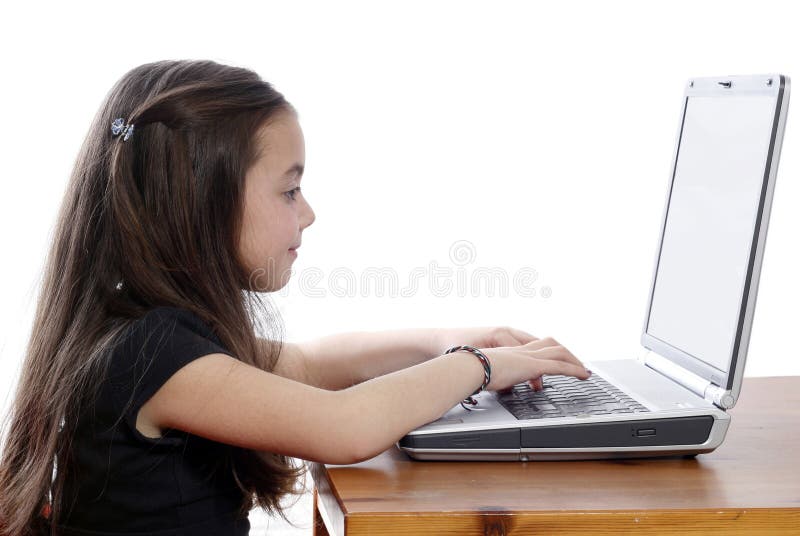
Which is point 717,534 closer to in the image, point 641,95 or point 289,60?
point 289,60

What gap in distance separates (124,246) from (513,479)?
0.46 metres

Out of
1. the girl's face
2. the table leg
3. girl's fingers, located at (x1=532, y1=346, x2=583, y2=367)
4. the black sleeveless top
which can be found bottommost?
the table leg

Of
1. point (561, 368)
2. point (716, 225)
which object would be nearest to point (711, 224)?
point (716, 225)

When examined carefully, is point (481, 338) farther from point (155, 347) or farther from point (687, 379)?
point (155, 347)

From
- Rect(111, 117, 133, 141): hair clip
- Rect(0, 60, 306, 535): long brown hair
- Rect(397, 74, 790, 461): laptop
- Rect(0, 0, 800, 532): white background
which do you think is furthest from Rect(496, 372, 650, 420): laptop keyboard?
Rect(0, 0, 800, 532): white background

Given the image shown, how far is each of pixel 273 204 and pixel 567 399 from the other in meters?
0.39

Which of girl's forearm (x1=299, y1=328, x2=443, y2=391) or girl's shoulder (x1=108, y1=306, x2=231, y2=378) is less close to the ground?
girl's shoulder (x1=108, y1=306, x2=231, y2=378)

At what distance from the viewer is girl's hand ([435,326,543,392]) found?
1.18 m

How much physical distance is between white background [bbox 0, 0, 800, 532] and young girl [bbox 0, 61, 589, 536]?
4.03 feet

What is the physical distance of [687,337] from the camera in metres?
1.09

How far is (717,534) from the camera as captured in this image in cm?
76

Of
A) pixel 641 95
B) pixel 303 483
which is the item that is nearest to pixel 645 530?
pixel 303 483

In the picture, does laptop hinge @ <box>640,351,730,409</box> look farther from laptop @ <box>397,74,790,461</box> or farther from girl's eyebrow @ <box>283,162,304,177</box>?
girl's eyebrow @ <box>283,162,304,177</box>

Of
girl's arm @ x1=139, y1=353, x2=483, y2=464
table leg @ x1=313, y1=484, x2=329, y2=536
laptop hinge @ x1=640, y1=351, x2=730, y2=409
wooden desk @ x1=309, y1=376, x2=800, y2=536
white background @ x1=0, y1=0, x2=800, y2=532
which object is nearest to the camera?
wooden desk @ x1=309, y1=376, x2=800, y2=536
